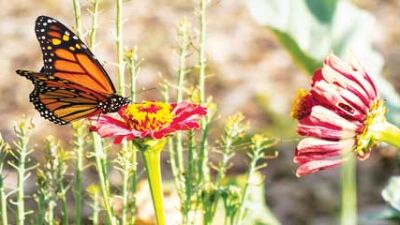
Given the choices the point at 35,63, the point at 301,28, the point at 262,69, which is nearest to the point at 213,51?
the point at 262,69

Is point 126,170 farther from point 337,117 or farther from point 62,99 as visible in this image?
point 337,117

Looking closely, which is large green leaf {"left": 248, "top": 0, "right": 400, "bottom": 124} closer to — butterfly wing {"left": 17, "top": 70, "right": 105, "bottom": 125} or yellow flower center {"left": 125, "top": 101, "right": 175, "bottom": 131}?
butterfly wing {"left": 17, "top": 70, "right": 105, "bottom": 125}

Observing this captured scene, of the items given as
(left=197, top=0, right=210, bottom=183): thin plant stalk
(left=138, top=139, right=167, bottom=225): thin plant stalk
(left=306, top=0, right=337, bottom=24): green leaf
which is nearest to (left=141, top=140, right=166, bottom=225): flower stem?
(left=138, top=139, right=167, bottom=225): thin plant stalk

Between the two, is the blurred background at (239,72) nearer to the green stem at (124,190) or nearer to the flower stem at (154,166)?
the green stem at (124,190)

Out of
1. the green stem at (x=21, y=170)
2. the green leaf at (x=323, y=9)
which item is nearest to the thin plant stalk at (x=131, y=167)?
the green stem at (x=21, y=170)

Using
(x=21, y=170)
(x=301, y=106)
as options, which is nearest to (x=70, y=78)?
(x=21, y=170)
